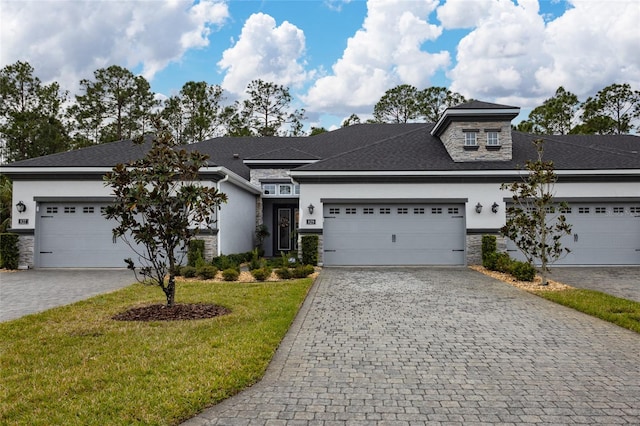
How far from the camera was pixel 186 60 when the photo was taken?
18625 millimetres

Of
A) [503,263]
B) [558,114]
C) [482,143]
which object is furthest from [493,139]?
[558,114]

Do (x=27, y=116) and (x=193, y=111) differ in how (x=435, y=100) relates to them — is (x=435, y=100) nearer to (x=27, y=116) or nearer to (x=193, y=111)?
(x=193, y=111)

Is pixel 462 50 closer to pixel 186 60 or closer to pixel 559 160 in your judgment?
pixel 559 160

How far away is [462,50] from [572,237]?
9.92 meters

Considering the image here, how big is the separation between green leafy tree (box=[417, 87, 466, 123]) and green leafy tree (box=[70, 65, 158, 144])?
23.1 m

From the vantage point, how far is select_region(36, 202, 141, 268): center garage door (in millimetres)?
14484

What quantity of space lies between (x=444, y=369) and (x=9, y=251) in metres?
14.7

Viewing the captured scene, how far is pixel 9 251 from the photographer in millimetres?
14062

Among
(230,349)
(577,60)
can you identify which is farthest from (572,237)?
(230,349)

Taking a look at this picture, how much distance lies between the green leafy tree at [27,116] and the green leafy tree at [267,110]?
1398cm

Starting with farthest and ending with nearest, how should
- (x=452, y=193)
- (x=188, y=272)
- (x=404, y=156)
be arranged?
(x=404, y=156), (x=452, y=193), (x=188, y=272)

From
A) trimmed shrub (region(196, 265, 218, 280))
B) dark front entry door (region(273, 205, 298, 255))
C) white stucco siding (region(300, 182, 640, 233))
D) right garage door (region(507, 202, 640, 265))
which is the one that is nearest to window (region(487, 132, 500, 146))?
white stucco siding (region(300, 182, 640, 233))

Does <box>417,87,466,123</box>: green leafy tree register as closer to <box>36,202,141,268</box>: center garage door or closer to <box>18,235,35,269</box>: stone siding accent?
<box>36,202,141,268</box>: center garage door

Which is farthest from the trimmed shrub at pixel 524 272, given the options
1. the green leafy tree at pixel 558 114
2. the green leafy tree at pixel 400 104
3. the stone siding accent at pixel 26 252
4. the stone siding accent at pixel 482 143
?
the green leafy tree at pixel 558 114
